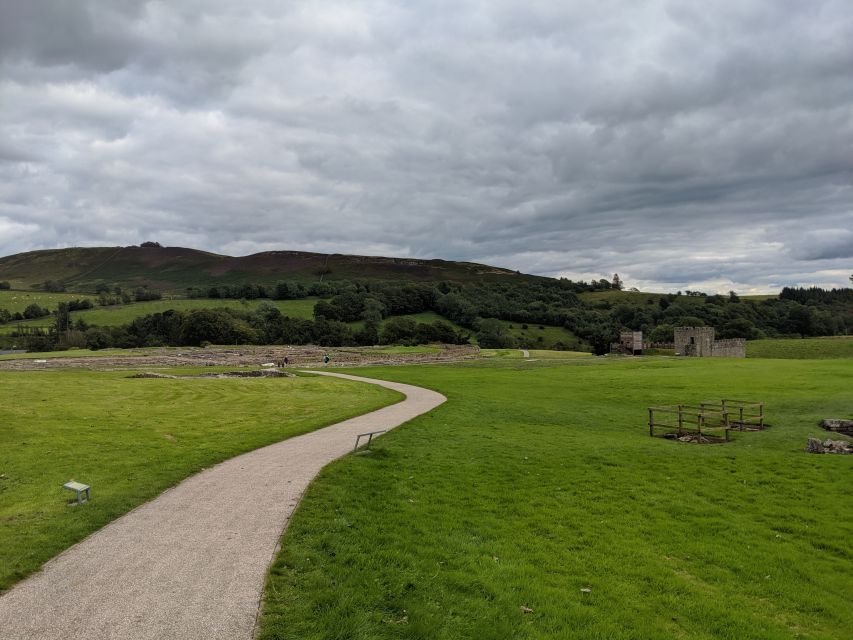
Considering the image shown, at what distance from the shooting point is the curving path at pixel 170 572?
660 centimetres

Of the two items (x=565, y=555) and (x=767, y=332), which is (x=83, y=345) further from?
(x=767, y=332)

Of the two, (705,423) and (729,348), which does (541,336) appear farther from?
(705,423)

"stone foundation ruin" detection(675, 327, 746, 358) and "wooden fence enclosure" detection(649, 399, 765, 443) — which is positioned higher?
"stone foundation ruin" detection(675, 327, 746, 358)

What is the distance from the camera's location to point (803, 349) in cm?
8469

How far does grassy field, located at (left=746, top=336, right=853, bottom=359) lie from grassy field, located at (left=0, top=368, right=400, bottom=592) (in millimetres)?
78014

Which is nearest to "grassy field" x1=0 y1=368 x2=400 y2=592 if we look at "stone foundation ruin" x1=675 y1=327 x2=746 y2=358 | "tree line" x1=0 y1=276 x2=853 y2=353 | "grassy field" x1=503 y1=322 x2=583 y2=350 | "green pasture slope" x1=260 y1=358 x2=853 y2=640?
"green pasture slope" x1=260 y1=358 x2=853 y2=640

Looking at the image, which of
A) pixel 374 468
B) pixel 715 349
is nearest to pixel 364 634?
pixel 374 468

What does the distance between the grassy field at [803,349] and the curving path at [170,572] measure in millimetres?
92870

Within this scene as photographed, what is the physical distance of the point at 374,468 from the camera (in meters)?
14.6

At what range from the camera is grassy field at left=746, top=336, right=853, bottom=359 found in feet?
263

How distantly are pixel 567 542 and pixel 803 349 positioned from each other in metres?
95.2

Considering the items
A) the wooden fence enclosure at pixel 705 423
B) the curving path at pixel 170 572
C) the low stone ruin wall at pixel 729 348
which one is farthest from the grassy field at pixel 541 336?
the curving path at pixel 170 572

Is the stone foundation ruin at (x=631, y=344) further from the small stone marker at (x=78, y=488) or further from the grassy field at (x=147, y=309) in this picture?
the small stone marker at (x=78, y=488)

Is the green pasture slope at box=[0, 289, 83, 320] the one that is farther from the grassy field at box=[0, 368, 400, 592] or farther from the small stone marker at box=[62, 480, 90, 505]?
the small stone marker at box=[62, 480, 90, 505]
